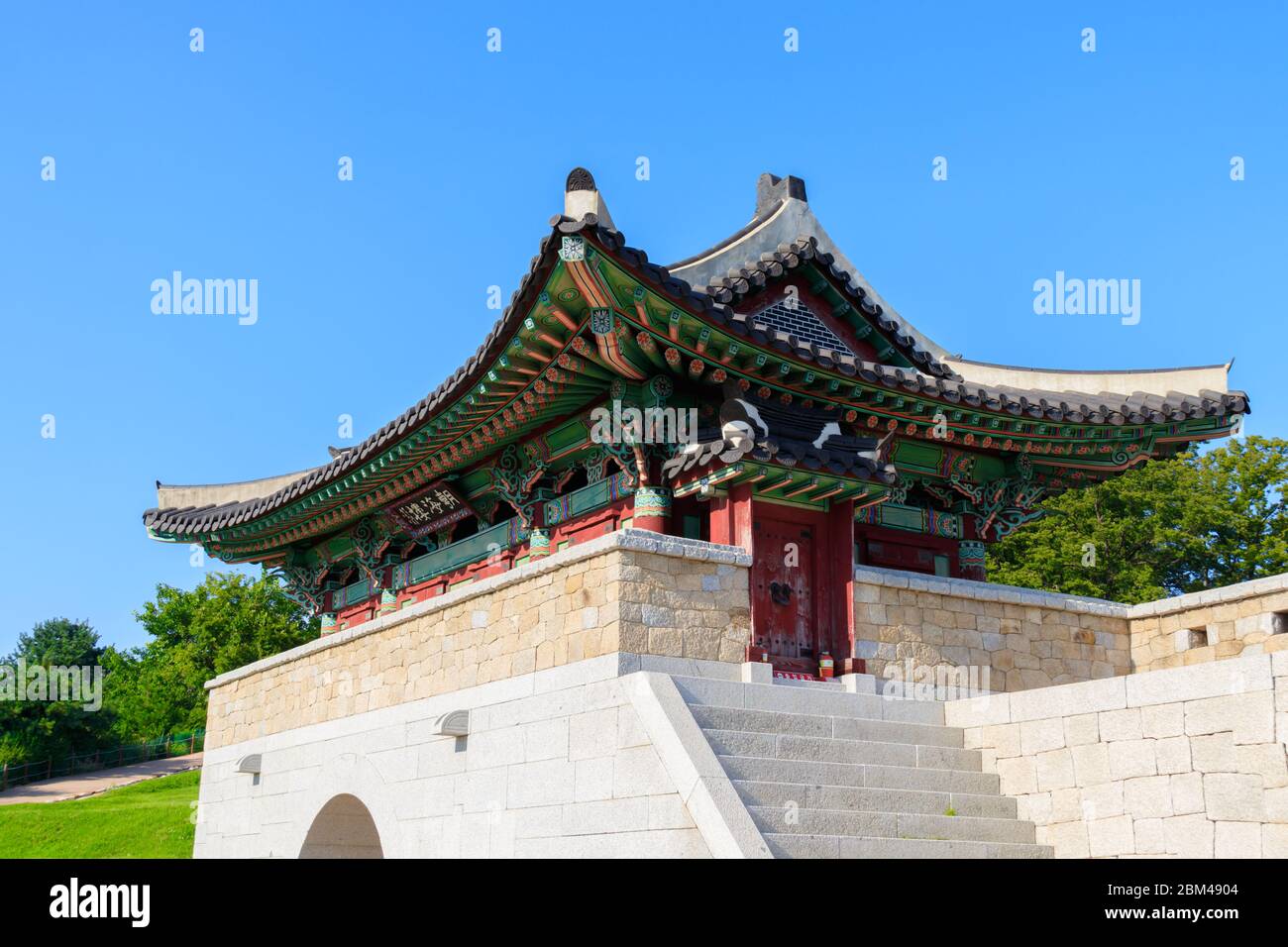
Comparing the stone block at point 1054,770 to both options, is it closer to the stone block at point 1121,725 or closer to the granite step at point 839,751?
the stone block at point 1121,725

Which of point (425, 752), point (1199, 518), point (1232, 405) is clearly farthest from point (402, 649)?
point (1199, 518)

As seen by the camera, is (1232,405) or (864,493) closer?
(864,493)

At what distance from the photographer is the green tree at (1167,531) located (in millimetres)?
33500

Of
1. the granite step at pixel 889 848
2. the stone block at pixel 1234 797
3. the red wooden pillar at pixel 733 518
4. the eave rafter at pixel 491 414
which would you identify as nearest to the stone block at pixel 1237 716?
the stone block at pixel 1234 797

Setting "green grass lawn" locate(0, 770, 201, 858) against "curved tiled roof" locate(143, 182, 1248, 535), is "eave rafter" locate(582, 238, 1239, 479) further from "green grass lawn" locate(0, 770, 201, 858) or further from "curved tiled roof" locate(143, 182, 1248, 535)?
"green grass lawn" locate(0, 770, 201, 858)

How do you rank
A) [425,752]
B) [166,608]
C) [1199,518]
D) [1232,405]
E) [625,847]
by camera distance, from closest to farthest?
1. [625,847]
2. [425,752]
3. [1232,405]
4. [1199,518]
5. [166,608]

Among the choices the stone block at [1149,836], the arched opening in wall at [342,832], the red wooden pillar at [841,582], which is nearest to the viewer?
the stone block at [1149,836]

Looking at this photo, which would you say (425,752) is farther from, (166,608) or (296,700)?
(166,608)

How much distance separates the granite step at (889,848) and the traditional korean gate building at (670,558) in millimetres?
45

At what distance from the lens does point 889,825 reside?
9625 mm

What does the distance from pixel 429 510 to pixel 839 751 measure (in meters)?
9.41

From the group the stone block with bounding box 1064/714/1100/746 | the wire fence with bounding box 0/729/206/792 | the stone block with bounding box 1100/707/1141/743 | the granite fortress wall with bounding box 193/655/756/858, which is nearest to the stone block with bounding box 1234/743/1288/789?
the stone block with bounding box 1100/707/1141/743
